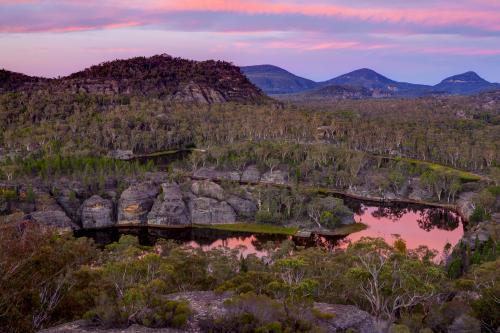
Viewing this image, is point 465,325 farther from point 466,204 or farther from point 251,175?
point 251,175

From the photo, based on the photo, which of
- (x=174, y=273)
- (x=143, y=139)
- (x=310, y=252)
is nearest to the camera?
(x=174, y=273)

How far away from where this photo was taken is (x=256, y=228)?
6700 centimetres

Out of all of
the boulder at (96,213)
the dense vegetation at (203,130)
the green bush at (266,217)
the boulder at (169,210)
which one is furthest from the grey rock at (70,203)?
the dense vegetation at (203,130)

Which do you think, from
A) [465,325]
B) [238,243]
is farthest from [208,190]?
[465,325]

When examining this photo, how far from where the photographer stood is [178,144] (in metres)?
135

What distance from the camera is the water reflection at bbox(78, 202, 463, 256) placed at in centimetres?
6203

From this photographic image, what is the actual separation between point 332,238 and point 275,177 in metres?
32.2

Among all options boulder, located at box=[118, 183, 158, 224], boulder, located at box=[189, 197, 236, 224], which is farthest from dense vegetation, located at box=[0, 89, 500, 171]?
boulder, located at box=[189, 197, 236, 224]

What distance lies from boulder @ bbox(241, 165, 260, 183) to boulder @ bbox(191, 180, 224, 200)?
71.2 ft

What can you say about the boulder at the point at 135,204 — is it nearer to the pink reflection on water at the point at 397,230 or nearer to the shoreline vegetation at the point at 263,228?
the shoreline vegetation at the point at 263,228

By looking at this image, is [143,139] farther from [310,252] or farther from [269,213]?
[310,252]

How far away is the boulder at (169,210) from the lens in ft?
224

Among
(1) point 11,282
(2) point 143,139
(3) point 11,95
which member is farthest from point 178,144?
(1) point 11,282

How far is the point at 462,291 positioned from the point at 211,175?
70269mm
